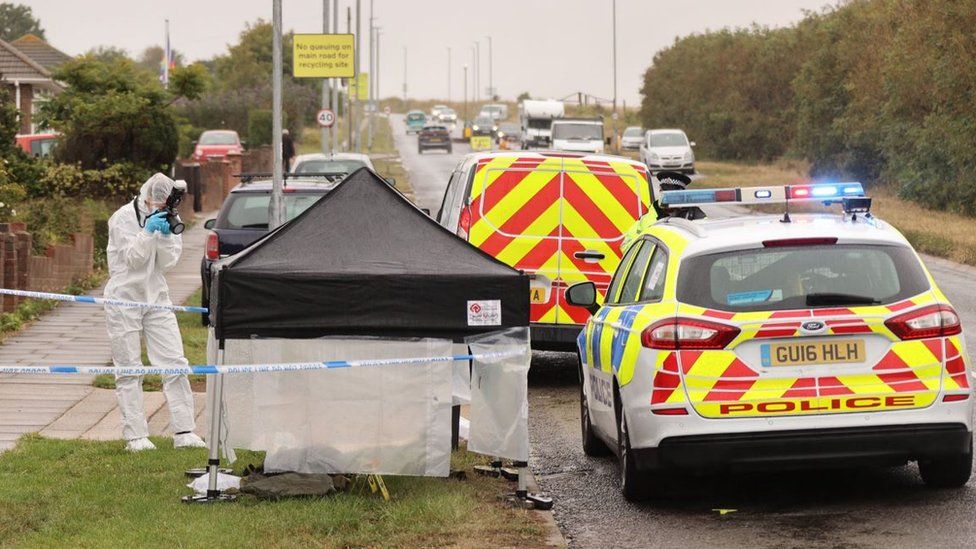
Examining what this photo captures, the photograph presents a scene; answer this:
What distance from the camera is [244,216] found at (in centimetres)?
1748

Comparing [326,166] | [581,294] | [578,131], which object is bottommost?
[581,294]

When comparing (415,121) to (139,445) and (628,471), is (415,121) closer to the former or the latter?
(139,445)

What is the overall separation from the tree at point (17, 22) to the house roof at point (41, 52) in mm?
54016

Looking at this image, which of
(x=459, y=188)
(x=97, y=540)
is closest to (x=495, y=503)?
(x=97, y=540)

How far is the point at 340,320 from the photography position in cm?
799

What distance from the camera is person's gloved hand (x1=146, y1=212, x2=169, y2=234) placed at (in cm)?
980

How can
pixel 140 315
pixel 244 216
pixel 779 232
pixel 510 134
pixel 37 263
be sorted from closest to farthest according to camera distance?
pixel 779 232 < pixel 140 315 < pixel 244 216 < pixel 37 263 < pixel 510 134

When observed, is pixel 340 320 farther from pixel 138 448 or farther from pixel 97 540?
pixel 138 448

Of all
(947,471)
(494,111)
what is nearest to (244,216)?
(947,471)

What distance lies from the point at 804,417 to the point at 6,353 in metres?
9.53

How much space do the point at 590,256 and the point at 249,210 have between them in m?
5.67

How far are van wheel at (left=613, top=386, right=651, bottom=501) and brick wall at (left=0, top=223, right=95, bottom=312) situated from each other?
10.0 meters

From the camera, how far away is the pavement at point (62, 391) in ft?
35.8

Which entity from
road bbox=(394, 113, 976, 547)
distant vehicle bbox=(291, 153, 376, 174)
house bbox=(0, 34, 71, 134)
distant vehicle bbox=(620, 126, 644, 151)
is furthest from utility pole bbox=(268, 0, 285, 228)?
distant vehicle bbox=(620, 126, 644, 151)
